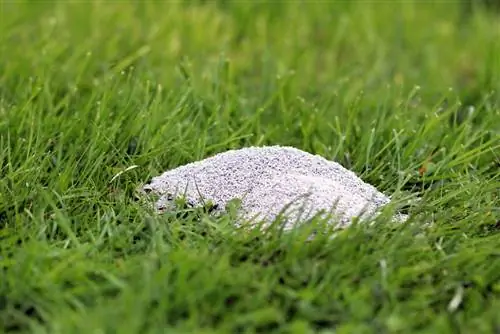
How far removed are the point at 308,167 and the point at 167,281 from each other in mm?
801

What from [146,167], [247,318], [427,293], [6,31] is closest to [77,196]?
[146,167]

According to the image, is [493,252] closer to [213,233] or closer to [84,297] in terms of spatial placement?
[213,233]

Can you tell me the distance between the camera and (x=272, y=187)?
264 cm

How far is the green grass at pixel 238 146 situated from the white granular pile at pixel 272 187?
0.10 meters

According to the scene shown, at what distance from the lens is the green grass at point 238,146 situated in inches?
83.7

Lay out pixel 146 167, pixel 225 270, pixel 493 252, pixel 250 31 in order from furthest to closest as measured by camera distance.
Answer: pixel 250 31 → pixel 146 167 → pixel 493 252 → pixel 225 270

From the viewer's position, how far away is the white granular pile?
2.52m

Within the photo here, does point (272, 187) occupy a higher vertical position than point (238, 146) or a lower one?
higher

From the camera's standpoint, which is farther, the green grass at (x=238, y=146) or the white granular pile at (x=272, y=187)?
the white granular pile at (x=272, y=187)

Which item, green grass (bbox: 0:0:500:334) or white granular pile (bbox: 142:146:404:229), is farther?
white granular pile (bbox: 142:146:404:229)

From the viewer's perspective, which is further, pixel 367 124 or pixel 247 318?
pixel 367 124

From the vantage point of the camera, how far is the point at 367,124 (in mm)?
3438

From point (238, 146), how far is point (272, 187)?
24.3 inches

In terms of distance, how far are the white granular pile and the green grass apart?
103 millimetres
